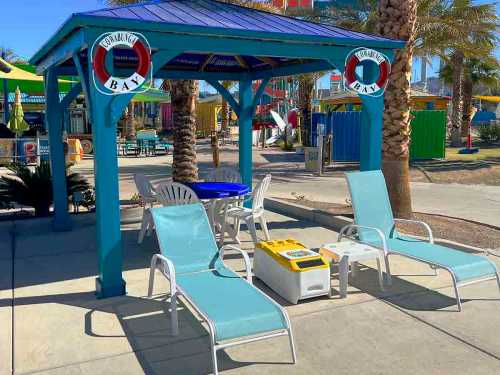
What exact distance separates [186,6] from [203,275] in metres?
3.34

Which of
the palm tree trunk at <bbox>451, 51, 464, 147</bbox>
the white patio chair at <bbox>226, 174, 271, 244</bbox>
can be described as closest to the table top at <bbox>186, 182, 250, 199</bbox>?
the white patio chair at <bbox>226, 174, 271, 244</bbox>

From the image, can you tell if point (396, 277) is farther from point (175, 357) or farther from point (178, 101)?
point (178, 101)

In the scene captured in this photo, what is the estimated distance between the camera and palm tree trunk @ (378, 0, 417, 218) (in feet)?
27.3

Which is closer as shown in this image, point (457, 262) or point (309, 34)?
point (457, 262)

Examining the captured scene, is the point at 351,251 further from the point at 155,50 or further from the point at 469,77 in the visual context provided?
the point at 469,77

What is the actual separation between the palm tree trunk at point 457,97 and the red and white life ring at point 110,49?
2086cm

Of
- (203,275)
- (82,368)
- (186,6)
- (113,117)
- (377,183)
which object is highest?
(186,6)

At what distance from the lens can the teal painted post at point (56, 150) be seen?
7.53 metres

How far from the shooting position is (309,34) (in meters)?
5.70

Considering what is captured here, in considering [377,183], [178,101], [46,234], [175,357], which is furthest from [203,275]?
[178,101]

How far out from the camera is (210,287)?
4.33 m

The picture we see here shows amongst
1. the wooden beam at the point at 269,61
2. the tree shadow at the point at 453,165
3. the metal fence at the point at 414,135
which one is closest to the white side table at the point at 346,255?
the wooden beam at the point at 269,61

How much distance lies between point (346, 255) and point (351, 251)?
0.24m

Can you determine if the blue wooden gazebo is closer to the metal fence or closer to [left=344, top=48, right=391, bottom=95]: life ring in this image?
[left=344, top=48, right=391, bottom=95]: life ring
